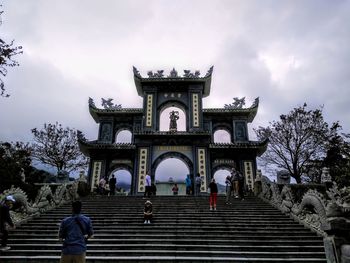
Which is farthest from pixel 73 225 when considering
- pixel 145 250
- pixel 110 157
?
pixel 110 157

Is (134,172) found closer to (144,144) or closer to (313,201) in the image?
(144,144)

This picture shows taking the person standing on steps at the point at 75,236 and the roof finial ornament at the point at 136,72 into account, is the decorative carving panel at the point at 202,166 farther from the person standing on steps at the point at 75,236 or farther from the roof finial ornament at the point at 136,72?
the person standing on steps at the point at 75,236

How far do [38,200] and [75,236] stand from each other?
7.88m

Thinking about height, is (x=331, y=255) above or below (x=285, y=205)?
below

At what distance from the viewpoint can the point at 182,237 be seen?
307 inches

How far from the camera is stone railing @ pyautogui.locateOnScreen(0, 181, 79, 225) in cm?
926

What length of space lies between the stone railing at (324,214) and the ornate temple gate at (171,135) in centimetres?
630

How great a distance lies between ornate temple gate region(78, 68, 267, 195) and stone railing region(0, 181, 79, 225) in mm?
6825

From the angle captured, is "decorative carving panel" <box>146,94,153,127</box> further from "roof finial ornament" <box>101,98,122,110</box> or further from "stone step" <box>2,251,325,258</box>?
"stone step" <box>2,251,325,258</box>

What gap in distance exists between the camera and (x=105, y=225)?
9.02 m

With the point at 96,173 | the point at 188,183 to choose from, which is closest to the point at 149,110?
the point at 96,173

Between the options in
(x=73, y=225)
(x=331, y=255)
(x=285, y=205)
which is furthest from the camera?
(x=285, y=205)

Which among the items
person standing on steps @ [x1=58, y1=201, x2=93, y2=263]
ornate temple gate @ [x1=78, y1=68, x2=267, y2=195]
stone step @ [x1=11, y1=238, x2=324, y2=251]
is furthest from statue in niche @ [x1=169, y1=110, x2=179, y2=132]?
person standing on steps @ [x1=58, y1=201, x2=93, y2=263]

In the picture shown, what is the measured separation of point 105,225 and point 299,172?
18232mm
